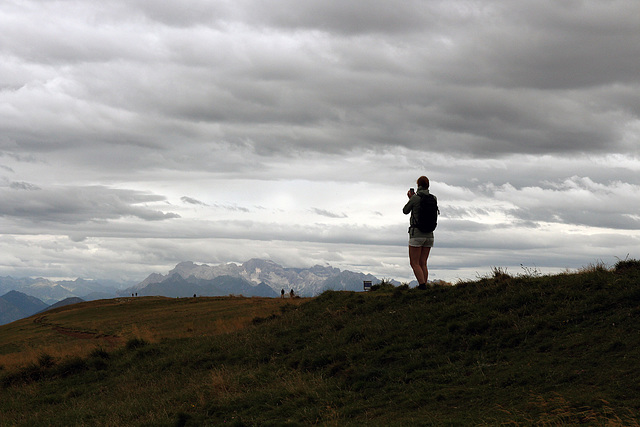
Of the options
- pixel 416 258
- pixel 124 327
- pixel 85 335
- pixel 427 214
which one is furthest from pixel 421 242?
pixel 85 335

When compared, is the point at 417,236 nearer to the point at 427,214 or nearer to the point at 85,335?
the point at 427,214

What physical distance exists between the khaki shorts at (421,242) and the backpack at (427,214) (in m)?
0.26

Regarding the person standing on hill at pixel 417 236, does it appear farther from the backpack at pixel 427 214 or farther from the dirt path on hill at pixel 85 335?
the dirt path on hill at pixel 85 335

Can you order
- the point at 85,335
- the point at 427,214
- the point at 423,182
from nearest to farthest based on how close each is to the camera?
the point at 427,214
the point at 423,182
the point at 85,335

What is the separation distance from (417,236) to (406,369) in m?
5.22

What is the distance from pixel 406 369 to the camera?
1216 centimetres

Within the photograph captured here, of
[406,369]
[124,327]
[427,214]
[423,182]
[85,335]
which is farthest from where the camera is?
[85,335]

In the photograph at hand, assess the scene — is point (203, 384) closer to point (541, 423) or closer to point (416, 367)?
point (416, 367)

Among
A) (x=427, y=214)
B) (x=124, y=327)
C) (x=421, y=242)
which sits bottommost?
(x=124, y=327)

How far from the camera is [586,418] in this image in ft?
24.1

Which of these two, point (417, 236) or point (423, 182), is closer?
point (417, 236)

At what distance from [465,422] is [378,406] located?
2.69 m

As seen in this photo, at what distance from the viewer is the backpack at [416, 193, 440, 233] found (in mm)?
16094

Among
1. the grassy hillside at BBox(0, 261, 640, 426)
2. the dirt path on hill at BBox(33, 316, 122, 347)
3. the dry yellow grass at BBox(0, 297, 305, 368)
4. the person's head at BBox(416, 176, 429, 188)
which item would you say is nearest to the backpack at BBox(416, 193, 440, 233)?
the person's head at BBox(416, 176, 429, 188)
